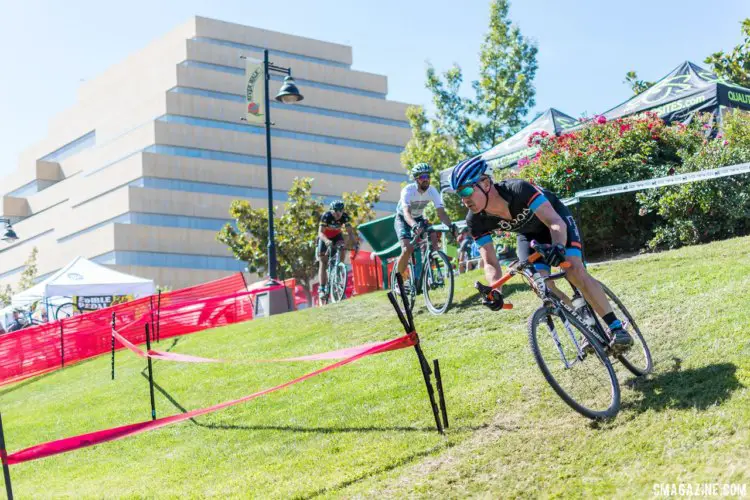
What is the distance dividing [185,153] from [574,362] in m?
70.9

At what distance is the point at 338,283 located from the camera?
54.1ft

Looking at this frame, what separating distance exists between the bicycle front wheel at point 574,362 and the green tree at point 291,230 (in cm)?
3235

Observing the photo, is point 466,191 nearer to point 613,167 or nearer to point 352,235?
point 613,167

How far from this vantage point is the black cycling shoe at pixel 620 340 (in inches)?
247

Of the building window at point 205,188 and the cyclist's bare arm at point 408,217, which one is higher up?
the building window at point 205,188

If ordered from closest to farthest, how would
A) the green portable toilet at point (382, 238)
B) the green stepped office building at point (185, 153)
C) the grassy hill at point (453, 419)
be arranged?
the grassy hill at point (453, 419) < the green portable toilet at point (382, 238) < the green stepped office building at point (185, 153)

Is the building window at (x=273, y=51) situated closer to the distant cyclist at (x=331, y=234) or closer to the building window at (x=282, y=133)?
the building window at (x=282, y=133)

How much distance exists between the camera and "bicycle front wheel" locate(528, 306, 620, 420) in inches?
240

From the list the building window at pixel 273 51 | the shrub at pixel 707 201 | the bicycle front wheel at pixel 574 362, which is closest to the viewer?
the bicycle front wheel at pixel 574 362

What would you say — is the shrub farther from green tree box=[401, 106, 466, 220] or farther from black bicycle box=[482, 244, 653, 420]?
green tree box=[401, 106, 466, 220]

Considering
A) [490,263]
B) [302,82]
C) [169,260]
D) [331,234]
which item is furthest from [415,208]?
[302,82]

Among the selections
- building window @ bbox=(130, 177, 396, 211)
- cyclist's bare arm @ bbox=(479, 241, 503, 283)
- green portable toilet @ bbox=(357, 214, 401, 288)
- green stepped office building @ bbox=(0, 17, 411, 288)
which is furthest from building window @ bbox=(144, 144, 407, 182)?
cyclist's bare arm @ bbox=(479, 241, 503, 283)

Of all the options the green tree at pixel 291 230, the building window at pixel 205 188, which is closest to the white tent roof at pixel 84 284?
the green tree at pixel 291 230

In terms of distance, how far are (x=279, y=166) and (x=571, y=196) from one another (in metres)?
65.1
